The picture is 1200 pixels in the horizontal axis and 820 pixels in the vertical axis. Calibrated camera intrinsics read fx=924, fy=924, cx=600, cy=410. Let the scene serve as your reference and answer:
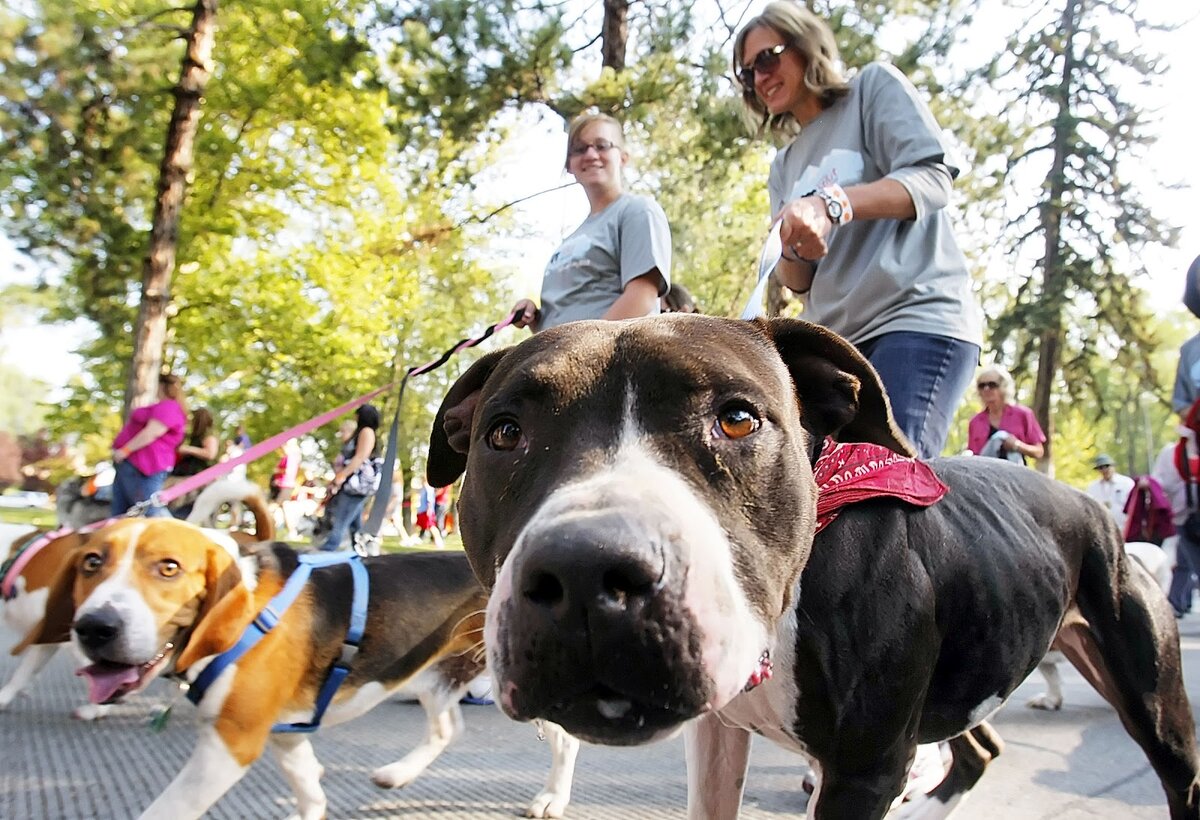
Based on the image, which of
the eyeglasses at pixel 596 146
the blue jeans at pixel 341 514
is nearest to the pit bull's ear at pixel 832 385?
the eyeglasses at pixel 596 146

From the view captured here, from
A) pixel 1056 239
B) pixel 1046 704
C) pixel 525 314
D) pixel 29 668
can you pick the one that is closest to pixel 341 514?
pixel 29 668

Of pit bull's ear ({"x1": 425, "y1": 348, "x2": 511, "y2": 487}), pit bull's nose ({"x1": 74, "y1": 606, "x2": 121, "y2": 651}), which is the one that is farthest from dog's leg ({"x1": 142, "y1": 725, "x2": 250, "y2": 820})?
pit bull's ear ({"x1": 425, "y1": 348, "x2": 511, "y2": 487})

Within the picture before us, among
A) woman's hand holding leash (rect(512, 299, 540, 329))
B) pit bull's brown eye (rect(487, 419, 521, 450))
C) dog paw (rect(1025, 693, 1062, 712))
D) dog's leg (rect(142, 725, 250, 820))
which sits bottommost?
dog paw (rect(1025, 693, 1062, 712))

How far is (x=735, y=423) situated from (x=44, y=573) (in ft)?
14.0

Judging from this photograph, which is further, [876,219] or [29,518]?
[29,518]

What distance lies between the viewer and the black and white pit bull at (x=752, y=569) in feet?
4.29

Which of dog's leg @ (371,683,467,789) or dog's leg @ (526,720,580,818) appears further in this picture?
dog's leg @ (371,683,467,789)

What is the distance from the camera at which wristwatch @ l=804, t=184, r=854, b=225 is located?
241 cm

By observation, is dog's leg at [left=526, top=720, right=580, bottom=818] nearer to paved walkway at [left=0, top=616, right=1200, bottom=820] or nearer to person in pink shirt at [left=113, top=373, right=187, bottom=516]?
paved walkway at [left=0, top=616, right=1200, bottom=820]

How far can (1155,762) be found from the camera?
2568mm

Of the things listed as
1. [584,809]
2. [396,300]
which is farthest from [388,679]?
[396,300]

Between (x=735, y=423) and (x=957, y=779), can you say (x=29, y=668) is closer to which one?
(x=957, y=779)

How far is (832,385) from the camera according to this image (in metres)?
2.02

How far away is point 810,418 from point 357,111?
45.0ft
